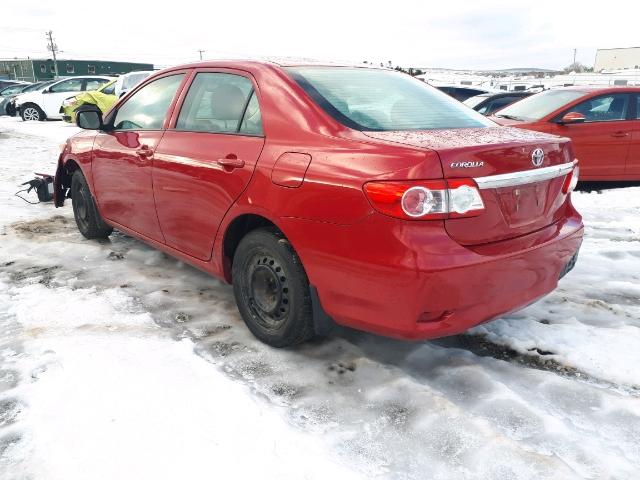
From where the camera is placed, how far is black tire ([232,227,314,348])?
8.75ft

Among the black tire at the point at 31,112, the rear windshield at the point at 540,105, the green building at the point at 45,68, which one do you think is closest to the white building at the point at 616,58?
the green building at the point at 45,68

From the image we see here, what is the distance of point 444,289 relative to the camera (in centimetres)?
220

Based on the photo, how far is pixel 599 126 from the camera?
22.2 ft

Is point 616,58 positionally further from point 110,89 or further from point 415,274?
point 415,274

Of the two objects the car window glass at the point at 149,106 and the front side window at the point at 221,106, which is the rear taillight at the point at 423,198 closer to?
the front side window at the point at 221,106

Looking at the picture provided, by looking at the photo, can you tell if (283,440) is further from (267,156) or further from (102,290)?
(102,290)

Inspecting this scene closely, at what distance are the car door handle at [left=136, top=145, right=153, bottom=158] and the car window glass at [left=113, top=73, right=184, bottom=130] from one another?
0.16 m

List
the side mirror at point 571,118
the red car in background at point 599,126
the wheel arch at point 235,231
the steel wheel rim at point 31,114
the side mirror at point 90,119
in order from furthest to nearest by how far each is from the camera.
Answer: the steel wheel rim at point 31,114 → the red car in background at point 599,126 → the side mirror at point 571,118 → the side mirror at point 90,119 → the wheel arch at point 235,231

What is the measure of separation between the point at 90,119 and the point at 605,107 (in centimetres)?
626

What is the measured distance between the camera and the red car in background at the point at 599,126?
6.73 meters

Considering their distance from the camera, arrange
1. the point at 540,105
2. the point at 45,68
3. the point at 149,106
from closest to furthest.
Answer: the point at 149,106 → the point at 540,105 → the point at 45,68

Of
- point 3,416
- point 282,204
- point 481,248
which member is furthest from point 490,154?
point 3,416

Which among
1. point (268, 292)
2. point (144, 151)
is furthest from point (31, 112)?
point (268, 292)

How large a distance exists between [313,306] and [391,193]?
0.76 m
